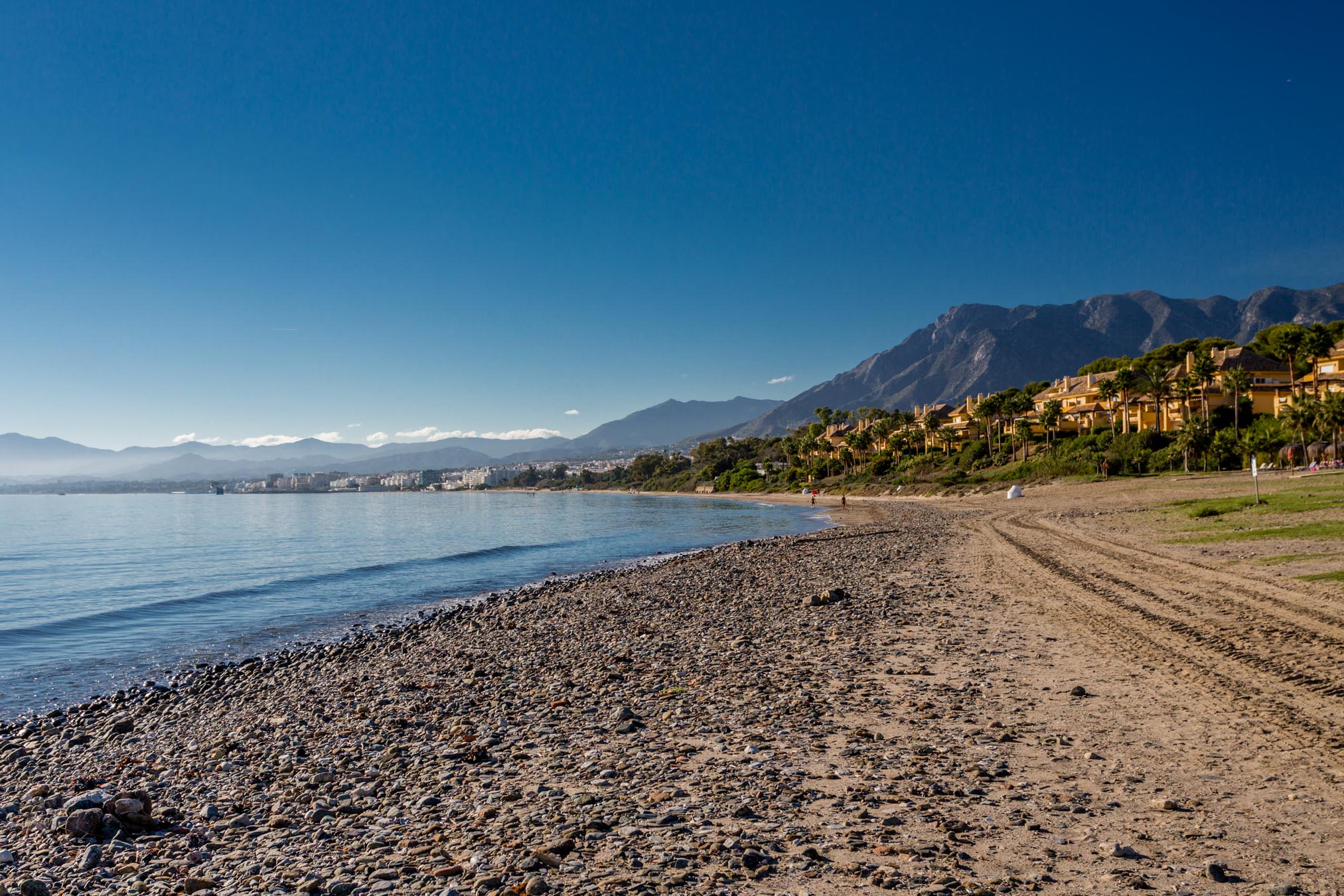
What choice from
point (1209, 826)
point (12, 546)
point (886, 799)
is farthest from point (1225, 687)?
A: point (12, 546)

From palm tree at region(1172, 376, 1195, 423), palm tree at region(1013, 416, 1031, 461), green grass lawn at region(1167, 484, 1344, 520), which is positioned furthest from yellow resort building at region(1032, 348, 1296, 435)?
green grass lawn at region(1167, 484, 1344, 520)

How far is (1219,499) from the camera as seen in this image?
3406 cm

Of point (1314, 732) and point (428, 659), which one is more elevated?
point (1314, 732)

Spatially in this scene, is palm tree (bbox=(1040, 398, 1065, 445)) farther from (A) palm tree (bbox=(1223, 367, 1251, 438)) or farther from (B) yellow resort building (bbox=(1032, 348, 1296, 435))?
(A) palm tree (bbox=(1223, 367, 1251, 438))

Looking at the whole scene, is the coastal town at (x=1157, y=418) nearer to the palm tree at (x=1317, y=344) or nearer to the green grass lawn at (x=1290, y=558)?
the palm tree at (x=1317, y=344)

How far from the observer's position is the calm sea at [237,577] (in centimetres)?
1695

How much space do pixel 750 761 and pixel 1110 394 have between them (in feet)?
275

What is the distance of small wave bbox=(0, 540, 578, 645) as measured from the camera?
20281mm

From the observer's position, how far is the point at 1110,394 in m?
75.9

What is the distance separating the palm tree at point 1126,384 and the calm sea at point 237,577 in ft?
125

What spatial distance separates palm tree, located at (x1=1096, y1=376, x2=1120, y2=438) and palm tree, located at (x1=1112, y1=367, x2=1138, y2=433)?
33cm

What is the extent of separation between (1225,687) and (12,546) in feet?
228

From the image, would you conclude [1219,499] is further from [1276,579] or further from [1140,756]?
[1140,756]

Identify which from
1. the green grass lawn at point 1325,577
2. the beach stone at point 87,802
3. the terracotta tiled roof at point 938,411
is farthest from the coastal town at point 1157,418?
the beach stone at point 87,802
